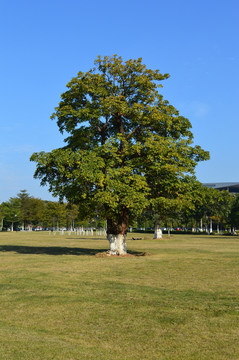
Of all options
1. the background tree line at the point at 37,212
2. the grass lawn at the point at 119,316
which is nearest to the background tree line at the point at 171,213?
the background tree line at the point at 37,212

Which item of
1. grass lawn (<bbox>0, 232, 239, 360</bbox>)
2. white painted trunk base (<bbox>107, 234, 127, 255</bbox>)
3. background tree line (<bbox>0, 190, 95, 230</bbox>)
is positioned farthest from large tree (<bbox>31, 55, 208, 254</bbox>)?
background tree line (<bbox>0, 190, 95, 230</bbox>)

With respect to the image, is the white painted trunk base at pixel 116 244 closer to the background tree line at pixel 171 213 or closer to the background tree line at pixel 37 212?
the background tree line at pixel 171 213

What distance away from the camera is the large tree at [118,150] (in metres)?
28.1

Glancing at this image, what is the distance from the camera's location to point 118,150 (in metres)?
31.5

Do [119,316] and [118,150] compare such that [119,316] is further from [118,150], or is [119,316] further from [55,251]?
[55,251]

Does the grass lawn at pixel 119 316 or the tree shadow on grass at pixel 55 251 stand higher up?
the grass lawn at pixel 119 316

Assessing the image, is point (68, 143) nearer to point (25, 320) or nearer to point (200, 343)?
point (25, 320)

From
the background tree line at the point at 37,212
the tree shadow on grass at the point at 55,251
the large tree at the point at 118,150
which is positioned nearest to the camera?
the large tree at the point at 118,150

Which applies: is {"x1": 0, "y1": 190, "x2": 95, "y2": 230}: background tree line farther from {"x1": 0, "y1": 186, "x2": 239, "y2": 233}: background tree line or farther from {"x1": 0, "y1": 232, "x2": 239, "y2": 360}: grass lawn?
{"x1": 0, "y1": 232, "x2": 239, "y2": 360}: grass lawn

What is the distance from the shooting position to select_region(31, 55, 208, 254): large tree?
28.1m

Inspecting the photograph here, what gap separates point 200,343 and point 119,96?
80.4ft

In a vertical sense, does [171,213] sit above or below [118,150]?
below

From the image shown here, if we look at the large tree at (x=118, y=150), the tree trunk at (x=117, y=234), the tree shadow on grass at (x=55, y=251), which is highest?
the large tree at (x=118, y=150)

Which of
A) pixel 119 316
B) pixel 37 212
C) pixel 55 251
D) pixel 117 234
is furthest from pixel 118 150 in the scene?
pixel 37 212
